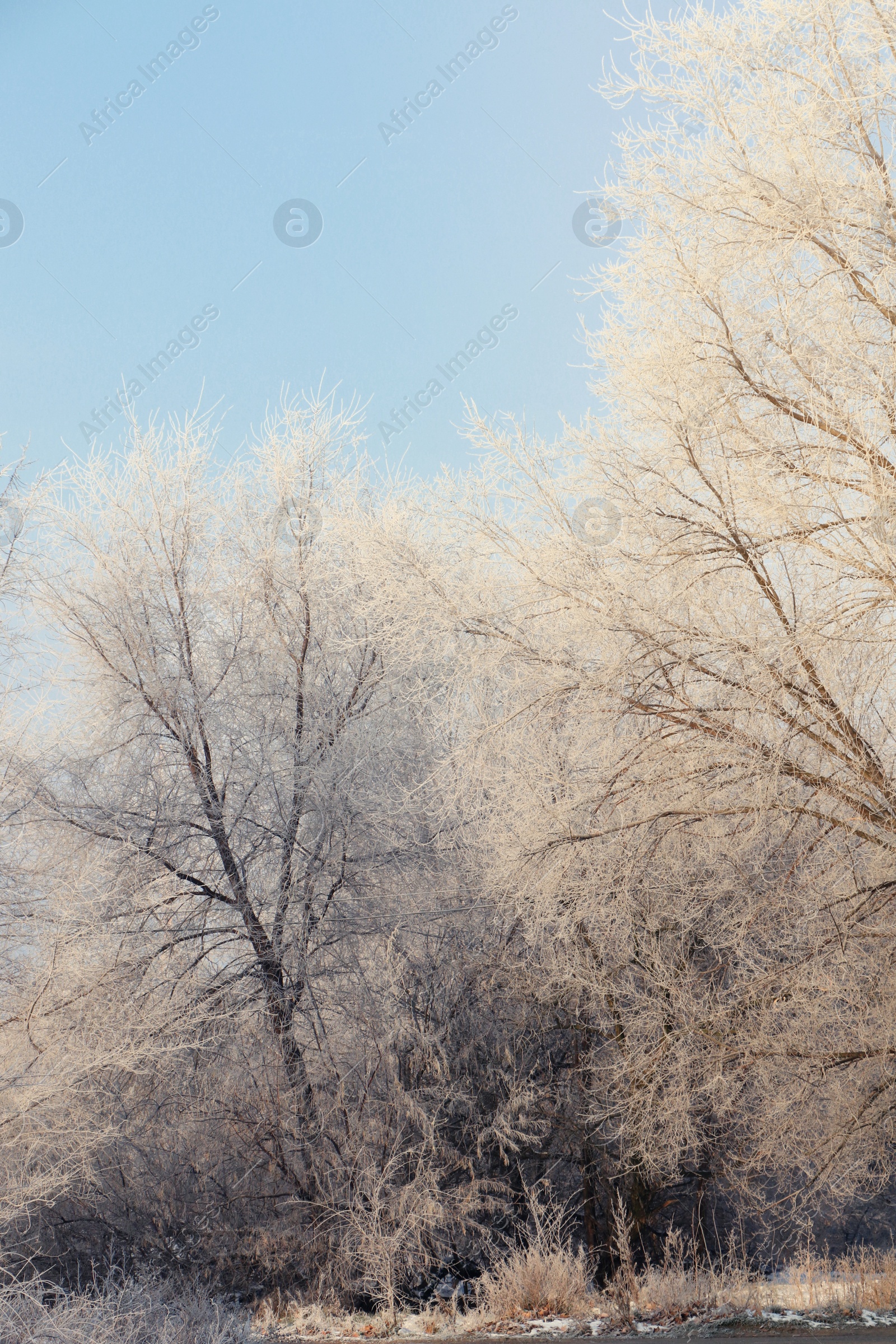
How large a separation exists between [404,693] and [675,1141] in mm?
5685

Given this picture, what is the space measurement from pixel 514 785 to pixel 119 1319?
15.8ft

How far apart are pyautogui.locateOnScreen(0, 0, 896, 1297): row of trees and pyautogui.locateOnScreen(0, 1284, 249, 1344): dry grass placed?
0.73 metres

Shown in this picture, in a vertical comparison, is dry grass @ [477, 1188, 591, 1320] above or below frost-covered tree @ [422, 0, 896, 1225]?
below

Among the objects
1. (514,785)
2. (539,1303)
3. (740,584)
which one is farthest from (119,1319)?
(740,584)

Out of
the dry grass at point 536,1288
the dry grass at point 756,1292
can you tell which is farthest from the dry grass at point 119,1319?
the dry grass at point 756,1292

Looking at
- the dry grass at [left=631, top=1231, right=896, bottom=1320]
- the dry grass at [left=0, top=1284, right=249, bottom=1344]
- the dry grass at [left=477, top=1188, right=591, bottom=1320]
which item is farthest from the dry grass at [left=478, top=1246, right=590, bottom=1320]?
the dry grass at [left=0, top=1284, right=249, bottom=1344]

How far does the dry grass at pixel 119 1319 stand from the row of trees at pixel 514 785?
730 mm

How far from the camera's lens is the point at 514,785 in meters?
8.38

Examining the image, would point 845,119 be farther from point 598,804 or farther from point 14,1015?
point 14,1015

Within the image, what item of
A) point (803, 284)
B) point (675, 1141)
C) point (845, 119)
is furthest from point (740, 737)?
point (845, 119)

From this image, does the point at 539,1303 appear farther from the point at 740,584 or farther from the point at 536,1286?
the point at 740,584

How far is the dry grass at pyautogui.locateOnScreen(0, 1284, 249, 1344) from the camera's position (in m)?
5.43

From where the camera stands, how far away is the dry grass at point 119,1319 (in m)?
5.43

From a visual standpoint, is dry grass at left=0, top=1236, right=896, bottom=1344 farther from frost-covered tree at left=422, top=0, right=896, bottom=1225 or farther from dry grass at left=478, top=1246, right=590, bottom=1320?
frost-covered tree at left=422, top=0, right=896, bottom=1225
